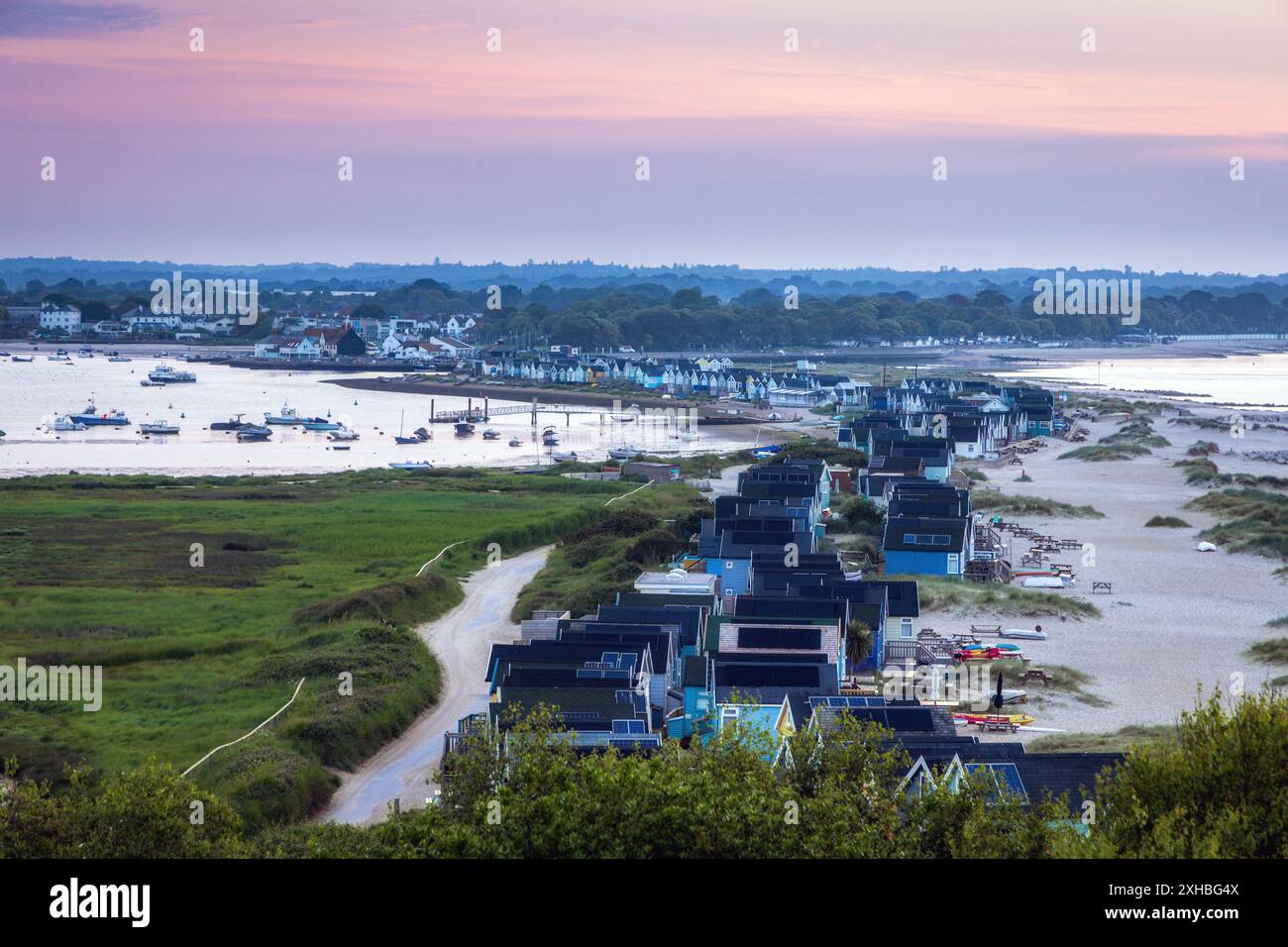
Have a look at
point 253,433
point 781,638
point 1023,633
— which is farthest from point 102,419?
point 781,638

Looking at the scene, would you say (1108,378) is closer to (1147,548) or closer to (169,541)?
(1147,548)

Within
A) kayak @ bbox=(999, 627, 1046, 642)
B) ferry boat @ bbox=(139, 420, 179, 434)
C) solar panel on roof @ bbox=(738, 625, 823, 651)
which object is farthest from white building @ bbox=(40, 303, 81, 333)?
solar panel on roof @ bbox=(738, 625, 823, 651)

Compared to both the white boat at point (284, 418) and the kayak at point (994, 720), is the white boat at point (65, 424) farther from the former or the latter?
the kayak at point (994, 720)

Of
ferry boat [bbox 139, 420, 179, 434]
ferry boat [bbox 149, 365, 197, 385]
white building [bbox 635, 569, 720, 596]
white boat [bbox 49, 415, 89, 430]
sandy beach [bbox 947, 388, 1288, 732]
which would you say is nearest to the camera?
sandy beach [bbox 947, 388, 1288, 732]

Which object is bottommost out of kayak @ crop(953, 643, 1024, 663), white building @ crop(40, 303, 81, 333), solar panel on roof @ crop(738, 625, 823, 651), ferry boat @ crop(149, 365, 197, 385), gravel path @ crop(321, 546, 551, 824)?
gravel path @ crop(321, 546, 551, 824)

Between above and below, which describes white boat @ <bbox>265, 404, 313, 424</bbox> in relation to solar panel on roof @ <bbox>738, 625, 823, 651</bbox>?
above

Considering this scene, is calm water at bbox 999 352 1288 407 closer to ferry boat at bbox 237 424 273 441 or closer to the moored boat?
the moored boat

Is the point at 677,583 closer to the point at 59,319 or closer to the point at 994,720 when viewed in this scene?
the point at 994,720
